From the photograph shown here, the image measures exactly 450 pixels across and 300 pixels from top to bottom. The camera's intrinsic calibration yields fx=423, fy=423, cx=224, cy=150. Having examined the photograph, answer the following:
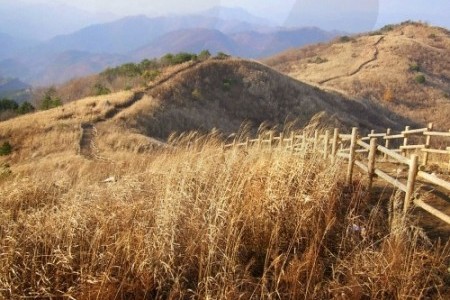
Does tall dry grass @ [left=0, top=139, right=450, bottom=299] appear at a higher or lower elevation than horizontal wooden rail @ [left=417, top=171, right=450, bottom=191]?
lower

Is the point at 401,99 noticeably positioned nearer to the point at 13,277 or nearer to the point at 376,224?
the point at 376,224

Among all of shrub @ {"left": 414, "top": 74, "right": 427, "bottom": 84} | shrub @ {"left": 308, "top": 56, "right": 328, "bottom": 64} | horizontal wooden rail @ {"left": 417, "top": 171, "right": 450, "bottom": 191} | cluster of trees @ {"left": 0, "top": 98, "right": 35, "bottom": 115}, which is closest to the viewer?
horizontal wooden rail @ {"left": 417, "top": 171, "right": 450, "bottom": 191}

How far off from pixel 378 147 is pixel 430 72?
56056 mm

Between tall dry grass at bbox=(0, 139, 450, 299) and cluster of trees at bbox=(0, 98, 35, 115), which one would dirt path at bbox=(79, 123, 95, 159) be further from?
tall dry grass at bbox=(0, 139, 450, 299)

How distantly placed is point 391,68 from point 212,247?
56.9 metres

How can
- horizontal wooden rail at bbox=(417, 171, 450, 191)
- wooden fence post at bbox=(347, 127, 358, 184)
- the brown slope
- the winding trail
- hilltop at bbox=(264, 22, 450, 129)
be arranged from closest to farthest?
horizontal wooden rail at bbox=(417, 171, 450, 191) → wooden fence post at bbox=(347, 127, 358, 184) → the winding trail → the brown slope → hilltop at bbox=(264, 22, 450, 129)

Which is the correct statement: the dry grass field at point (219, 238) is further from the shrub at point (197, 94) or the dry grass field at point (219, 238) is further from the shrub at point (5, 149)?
the shrub at point (197, 94)

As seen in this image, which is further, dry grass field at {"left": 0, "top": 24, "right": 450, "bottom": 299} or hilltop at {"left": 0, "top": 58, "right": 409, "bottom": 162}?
hilltop at {"left": 0, "top": 58, "right": 409, "bottom": 162}

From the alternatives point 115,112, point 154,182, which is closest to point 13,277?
point 154,182

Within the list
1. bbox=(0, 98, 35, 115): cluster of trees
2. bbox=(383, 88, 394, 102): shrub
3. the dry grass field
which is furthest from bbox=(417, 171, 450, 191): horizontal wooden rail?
bbox=(383, 88, 394, 102): shrub

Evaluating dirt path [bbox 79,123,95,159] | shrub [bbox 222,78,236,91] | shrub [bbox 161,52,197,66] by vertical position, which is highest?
shrub [bbox 161,52,197,66]

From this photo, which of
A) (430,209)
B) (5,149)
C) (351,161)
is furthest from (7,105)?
(430,209)

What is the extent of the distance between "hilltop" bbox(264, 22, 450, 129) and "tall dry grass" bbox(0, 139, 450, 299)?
41841 mm

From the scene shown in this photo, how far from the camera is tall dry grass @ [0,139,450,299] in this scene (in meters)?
4.18
